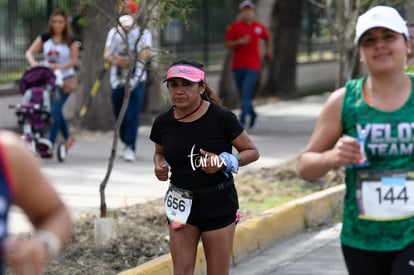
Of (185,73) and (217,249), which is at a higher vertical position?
(185,73)

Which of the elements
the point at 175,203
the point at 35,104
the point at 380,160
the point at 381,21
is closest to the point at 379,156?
the point at 380,160

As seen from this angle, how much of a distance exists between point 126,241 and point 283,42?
16.4m

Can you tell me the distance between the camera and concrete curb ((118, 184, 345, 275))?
807 cm

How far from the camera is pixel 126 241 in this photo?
8695mm

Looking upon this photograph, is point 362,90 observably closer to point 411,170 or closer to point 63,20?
point 411,170

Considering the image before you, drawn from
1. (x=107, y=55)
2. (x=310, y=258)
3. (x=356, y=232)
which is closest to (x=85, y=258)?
(x=310, y=258)

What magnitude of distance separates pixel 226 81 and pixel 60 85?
8.14 meters

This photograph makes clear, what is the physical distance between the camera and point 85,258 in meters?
8.20

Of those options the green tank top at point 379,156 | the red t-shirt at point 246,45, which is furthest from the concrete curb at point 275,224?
A: the red t-shirt at point 246,45

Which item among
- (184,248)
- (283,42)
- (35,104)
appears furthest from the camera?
(283,42)

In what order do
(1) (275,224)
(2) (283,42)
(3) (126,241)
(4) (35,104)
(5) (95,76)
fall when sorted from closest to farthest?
(3) (126,241)
(1) (275,224)
(4) (35,104)
(5) (95,76)
(2) (283,42)

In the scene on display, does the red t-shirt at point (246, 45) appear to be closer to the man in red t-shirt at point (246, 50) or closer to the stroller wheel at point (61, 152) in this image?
the man in red t-shirt at point (246, 50)

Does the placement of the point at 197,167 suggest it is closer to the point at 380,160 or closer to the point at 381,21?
the point at 380,160

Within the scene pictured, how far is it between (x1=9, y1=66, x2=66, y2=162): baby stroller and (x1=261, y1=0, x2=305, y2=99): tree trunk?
11729mm
